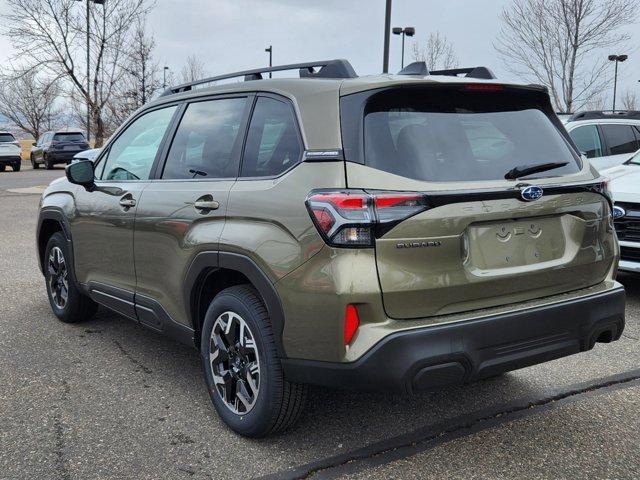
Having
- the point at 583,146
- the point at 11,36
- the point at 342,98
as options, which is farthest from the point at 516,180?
the point at 11,36

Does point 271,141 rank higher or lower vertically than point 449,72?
lower

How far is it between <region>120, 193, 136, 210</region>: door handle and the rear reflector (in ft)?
6.29

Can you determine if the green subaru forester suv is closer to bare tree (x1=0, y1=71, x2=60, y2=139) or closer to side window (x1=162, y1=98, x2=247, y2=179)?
side window (x1=162, y1=98, x2=247, y2=179)

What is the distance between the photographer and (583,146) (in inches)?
397

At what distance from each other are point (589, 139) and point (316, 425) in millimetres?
8300

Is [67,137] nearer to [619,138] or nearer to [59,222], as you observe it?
[619,138]

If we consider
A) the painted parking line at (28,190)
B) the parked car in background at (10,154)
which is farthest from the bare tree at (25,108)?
the painted parking line at (28,190)

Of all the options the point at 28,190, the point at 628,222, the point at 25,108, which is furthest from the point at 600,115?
the point at 25,108

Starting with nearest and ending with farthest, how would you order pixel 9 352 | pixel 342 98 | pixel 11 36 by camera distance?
pixel 342 98
pixel 9 352
pixel 11 36

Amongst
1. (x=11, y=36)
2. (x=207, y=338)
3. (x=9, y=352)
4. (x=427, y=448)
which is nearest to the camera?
(x=427, y=448)

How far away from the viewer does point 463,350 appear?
8.87 ft

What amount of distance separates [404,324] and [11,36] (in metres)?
25.7

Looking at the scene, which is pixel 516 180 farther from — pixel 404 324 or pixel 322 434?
pixel 322 434

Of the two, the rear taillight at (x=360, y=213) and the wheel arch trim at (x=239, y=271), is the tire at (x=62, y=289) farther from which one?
the rear taillight at (x=360, y=213)
